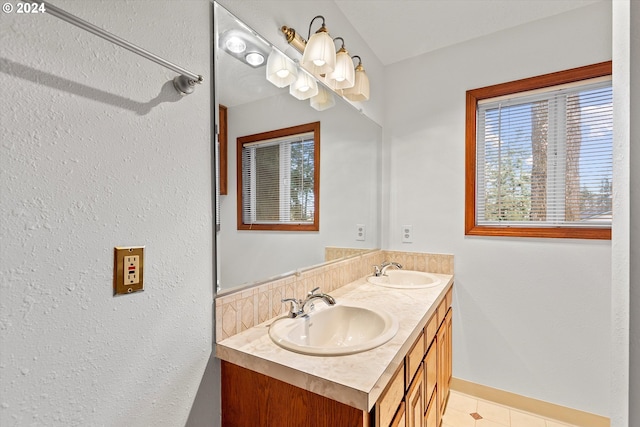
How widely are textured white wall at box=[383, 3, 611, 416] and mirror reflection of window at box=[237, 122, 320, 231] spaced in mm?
1031

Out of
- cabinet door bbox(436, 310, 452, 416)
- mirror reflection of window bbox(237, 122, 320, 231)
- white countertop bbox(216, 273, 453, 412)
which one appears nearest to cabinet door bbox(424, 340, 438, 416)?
cabinet door bbox(436, 310, 452, 416)

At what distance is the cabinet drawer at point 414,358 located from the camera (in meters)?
1.18

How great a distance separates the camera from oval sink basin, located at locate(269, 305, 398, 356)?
109 cm

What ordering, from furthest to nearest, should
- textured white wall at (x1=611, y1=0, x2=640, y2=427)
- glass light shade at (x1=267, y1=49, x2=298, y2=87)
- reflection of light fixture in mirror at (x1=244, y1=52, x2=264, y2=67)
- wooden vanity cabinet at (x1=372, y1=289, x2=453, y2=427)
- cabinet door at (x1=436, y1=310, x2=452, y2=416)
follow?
cabinet door at (x1=436, y1=310, x2=452, y2=416) < glass light shade at (x1=267, y1=49, x2=298, y2=87) < reflection of light fixture in mirror at (x1=244, y1=52, x2=264, y2=67) < wooden vanity cabinet at (x1=372, y1=289, x2=453, y2=427) < textured white wall at (x1=611, y1=0, x2=640, y2=427)

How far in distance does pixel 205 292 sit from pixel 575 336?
2.18 m

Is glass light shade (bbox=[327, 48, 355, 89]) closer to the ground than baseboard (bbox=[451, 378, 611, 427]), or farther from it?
farther from it

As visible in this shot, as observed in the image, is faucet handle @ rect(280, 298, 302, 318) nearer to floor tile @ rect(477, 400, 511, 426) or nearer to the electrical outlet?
the electrical outlet

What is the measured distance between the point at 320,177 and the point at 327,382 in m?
1.10

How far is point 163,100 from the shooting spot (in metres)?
0.92

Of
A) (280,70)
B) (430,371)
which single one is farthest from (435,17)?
(430,371)

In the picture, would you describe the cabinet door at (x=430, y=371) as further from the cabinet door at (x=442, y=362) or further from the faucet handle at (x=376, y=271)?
the faucet handle at (x=376, y=271)

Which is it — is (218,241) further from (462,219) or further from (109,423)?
(462,219)

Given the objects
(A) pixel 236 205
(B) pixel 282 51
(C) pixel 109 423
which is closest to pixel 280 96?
(B) pixel 282 51

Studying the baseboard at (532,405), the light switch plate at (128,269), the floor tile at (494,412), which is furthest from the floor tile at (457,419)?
the light switch plate at (128,269)
